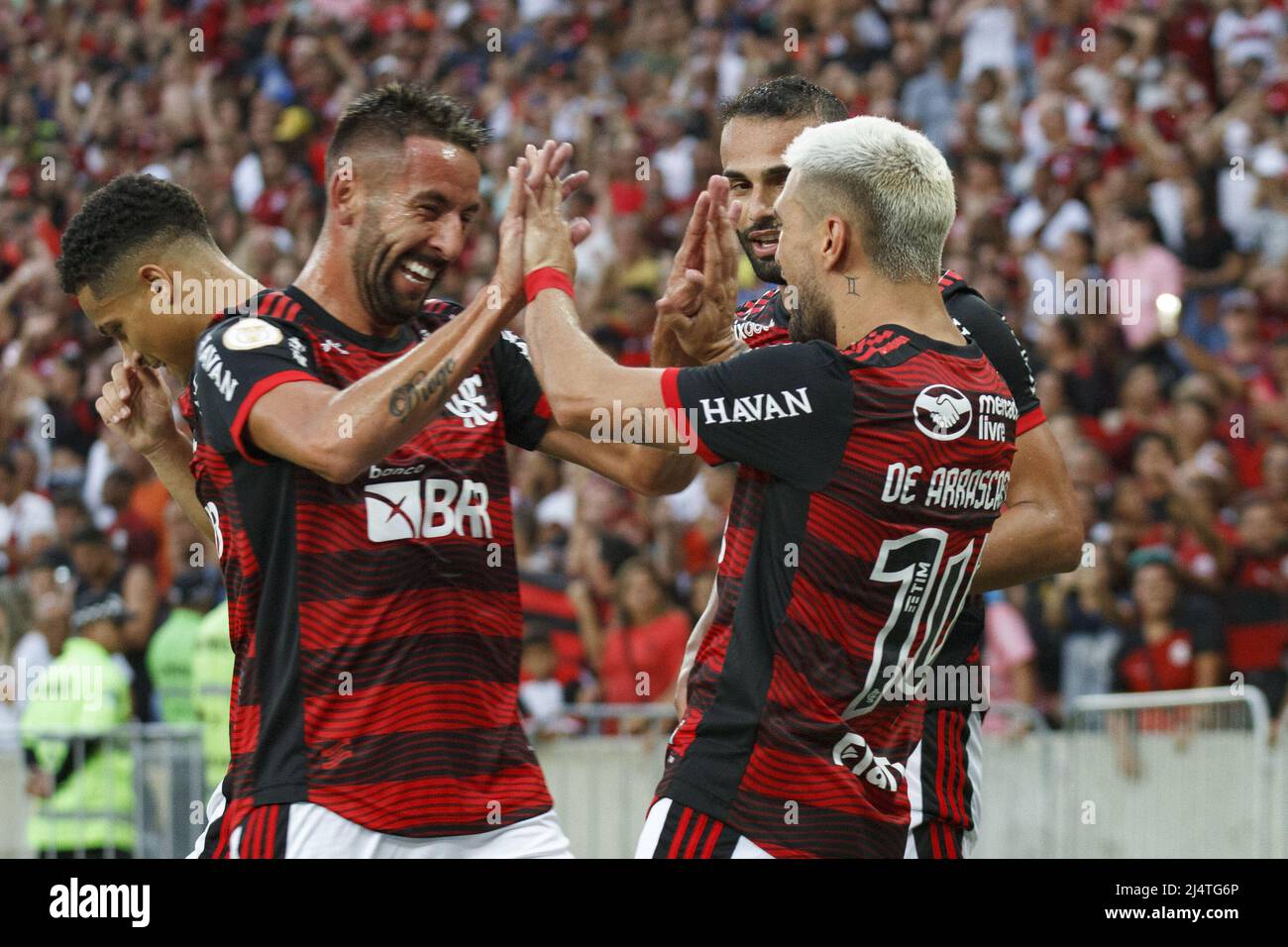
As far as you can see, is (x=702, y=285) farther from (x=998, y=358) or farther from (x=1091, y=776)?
(x=1091, y=776)

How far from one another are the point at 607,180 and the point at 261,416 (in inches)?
424

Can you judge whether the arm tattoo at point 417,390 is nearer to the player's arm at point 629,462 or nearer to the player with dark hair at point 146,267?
the player's arm at point 629,462

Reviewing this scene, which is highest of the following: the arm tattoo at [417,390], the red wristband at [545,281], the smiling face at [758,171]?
the smiling face at [758,171]

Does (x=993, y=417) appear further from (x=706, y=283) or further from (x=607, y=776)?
(x=607, y=776)

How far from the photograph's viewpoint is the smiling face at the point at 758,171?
527 cm

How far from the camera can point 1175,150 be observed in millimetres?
12422

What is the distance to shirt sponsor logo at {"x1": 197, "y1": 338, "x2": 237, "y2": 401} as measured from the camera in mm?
4473

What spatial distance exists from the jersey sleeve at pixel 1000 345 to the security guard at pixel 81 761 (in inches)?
247

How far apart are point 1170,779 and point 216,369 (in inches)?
232

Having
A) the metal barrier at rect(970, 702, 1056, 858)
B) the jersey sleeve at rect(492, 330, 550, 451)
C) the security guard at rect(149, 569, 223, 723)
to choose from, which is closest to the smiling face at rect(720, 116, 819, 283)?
the jersey sleeve at rect(492, 330, 550, 451)

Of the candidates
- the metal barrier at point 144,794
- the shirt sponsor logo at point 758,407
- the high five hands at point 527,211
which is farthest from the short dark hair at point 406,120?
the metal barrier at point 144,794

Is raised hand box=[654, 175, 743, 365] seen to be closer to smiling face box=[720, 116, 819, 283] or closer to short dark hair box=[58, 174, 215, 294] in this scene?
smiling face box=[720, 116, 819, 283]

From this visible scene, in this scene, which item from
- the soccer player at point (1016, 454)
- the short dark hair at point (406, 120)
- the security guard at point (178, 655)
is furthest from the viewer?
the security guard at point (178, 655)
